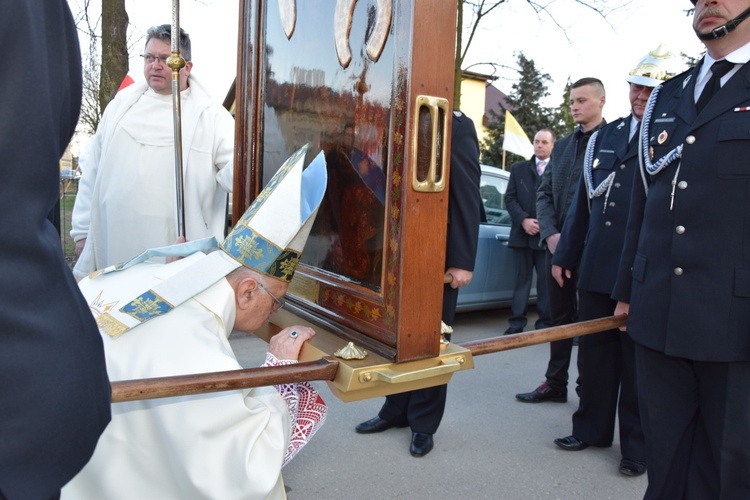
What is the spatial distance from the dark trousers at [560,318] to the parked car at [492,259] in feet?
6.30

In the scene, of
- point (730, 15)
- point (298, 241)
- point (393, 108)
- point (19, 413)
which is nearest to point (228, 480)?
point (298, 241)

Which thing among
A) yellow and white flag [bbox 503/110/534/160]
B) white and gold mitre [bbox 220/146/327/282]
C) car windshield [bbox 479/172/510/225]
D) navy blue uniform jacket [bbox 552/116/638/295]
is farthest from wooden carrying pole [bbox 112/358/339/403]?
yellow and white flag [bbox 503/110/534/160]

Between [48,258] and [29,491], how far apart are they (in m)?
0.27

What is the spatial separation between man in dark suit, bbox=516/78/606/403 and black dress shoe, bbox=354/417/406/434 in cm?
101

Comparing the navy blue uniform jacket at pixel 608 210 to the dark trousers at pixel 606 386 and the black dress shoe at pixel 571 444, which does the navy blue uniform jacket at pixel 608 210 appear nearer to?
the dark trousers at pixel 606 386

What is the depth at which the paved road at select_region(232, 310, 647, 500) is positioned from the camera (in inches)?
111

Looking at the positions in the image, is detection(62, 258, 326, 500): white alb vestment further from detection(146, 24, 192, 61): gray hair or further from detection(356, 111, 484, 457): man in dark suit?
detection(146, 24, 192, 61): gray hair

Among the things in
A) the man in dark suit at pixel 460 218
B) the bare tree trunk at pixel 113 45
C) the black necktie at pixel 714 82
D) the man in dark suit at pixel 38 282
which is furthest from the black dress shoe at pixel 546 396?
the bare tree trunk at pixel 113 45

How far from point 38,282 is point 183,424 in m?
0.69

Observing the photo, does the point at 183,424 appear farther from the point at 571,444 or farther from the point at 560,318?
the point at 560,318

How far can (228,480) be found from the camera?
4.42 feet

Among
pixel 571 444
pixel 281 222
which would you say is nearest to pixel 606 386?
pixel 571 444

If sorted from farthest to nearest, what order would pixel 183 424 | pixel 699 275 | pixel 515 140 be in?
pixel 515 140 → pixel 699 275 → pixel 183 424

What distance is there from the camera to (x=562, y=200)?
13.3 ft
